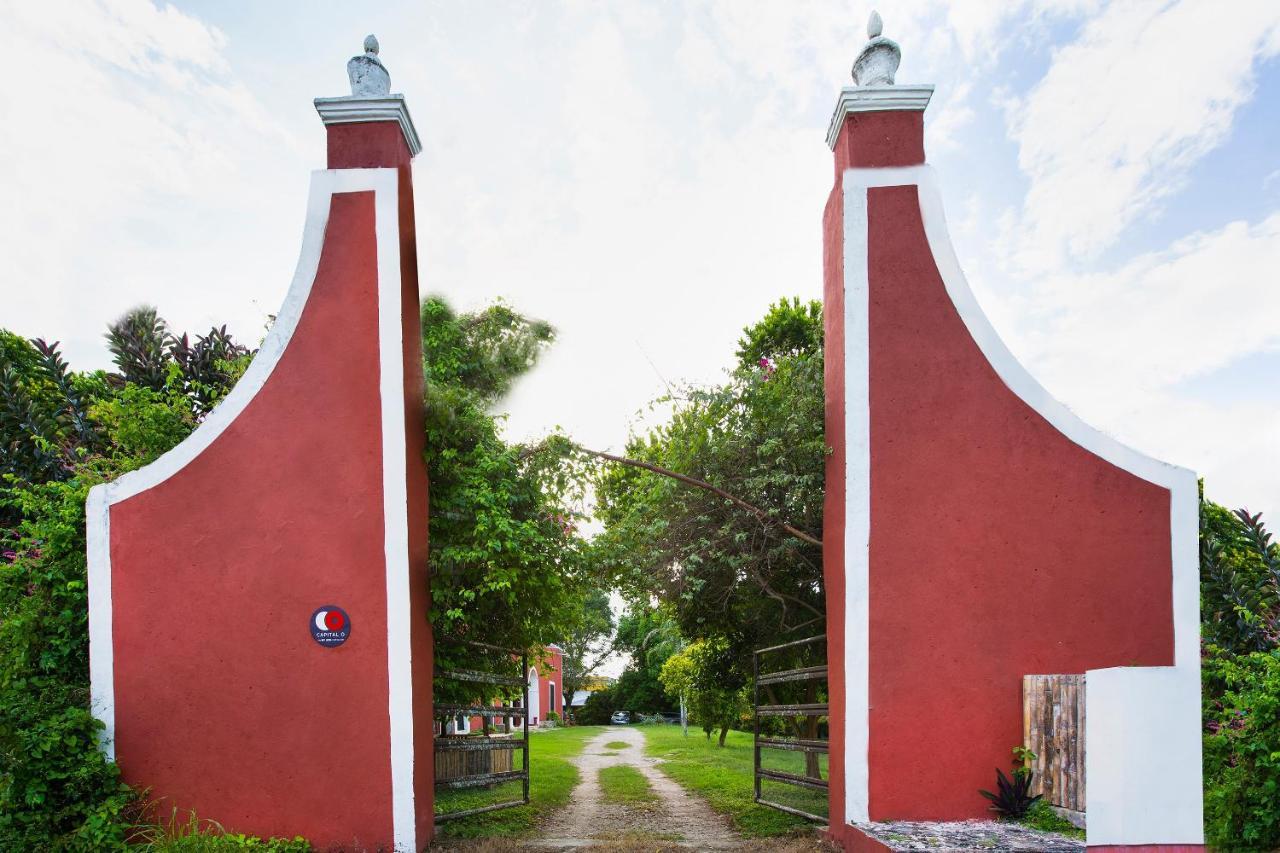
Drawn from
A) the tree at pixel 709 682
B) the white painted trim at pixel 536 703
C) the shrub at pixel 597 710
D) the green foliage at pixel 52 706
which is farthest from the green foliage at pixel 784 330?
the shrub at pixel 597 710

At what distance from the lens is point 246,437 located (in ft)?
20.1

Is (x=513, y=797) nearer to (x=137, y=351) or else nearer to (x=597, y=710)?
(x=137, y=351)

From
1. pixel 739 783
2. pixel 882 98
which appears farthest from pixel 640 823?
pixel 882 98

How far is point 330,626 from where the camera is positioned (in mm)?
5918

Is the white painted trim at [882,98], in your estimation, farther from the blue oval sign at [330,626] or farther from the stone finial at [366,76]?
the blue oval sign at [330,626]

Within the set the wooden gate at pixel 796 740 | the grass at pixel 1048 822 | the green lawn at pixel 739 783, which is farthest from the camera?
the green lawn at pixel 739 783

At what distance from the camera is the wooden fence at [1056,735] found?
520 cm

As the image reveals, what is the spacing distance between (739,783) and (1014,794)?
215 inches

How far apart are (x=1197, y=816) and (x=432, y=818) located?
201 inches

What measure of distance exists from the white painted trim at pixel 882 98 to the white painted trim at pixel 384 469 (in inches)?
144

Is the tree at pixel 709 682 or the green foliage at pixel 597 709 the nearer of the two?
the tree at pixel 709 682

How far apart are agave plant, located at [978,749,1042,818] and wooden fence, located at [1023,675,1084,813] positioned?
0.17 ft

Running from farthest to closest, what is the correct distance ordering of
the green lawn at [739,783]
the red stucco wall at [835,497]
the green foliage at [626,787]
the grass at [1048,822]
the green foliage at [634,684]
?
the green foliage at [634,684]
the green foliage at [626,787]
the green lawn at [739,783]
the red stucco wall at [835,497]
the grass at [1048,822]

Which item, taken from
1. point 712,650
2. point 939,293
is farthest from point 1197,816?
point 712,650
